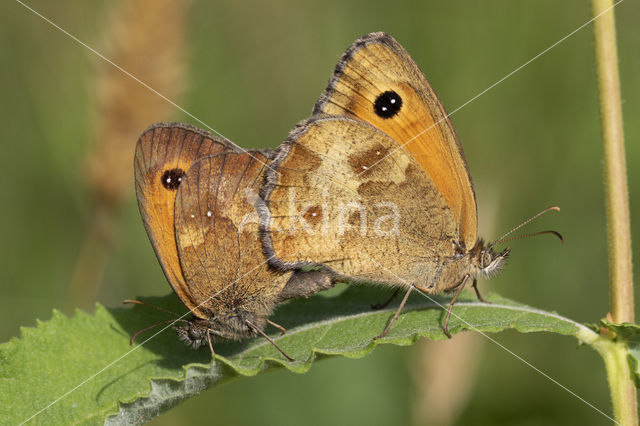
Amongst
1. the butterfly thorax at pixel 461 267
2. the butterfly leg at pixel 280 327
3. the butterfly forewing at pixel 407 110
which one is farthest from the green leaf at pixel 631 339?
the butterfly leg at pixel 280 327

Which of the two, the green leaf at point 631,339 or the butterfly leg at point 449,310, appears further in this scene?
the butterfly leg at point 449,310

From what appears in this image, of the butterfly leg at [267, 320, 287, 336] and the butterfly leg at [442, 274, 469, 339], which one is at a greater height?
the butterfly leg at [267, 320, 287, 336]

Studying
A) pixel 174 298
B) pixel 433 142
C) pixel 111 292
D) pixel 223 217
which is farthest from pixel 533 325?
pixel 111 292

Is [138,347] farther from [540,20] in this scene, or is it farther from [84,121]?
[540,20]

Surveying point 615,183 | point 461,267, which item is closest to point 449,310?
point 461,267

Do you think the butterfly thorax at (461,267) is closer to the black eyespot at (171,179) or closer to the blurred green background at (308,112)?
the blurred green background at (308,112)

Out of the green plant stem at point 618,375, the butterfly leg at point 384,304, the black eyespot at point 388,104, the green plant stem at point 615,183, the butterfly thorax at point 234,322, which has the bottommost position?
the green plant stem at point 618,375

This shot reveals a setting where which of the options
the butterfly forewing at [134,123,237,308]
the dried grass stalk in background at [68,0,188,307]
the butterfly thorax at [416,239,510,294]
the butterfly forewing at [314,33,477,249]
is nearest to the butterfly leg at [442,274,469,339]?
the butterfly thorax at [416,239,510,294]

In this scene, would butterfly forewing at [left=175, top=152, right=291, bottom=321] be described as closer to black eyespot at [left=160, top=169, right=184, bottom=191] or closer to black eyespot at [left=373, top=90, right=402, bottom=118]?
black eyespot at [left=160, top=169, right=184, bottom=191]
